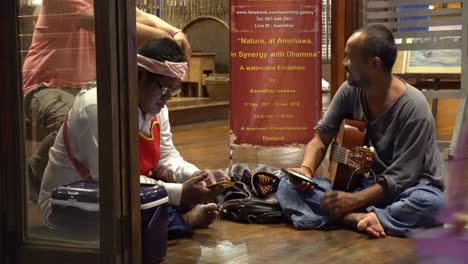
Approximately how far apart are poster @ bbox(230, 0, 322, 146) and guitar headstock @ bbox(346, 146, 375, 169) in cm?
204

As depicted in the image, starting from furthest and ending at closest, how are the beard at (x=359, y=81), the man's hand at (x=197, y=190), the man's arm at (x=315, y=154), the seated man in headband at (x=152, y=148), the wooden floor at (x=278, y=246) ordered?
the man's arm at (x=315, y=154) → the beard at (x=359, y=81) → the man's hand at (x=197, y=190) → the wooden floor at (x=278, y=246) → the seated man in headband at (x=152, y=148)

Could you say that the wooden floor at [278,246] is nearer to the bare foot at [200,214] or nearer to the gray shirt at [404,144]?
the bare foot at [200,214]

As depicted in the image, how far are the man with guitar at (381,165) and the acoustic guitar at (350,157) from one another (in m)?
0.01

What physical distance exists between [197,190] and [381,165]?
0.93 m

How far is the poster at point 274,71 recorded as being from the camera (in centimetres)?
538

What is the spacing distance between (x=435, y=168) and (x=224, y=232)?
3.40ft

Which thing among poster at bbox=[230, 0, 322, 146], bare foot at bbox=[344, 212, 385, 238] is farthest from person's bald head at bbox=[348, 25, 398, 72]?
Result: poster at bbox=[230, 0, 322, 146]

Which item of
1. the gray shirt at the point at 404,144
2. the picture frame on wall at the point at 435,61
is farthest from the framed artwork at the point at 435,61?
the gray shirt at the point at 404,144

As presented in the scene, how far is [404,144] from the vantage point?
3350 millimetres

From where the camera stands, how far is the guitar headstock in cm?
339

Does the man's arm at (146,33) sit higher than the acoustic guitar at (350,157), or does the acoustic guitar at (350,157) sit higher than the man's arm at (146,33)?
the man's arm at (146,33)

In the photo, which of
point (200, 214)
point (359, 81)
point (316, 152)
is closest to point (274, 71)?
point (316, 152)

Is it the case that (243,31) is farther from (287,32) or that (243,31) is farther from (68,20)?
(68,20)

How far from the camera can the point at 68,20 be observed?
2.26 meters
